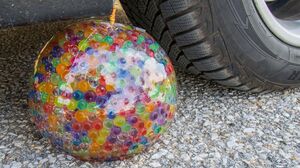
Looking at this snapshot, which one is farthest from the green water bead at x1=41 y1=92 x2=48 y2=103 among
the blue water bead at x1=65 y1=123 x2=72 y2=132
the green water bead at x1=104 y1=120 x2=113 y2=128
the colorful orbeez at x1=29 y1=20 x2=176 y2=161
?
the green water bead at x1=104 y1=120 x2=113 y2=128

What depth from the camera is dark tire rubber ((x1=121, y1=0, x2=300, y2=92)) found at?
180 cm

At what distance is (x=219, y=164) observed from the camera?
174 centimetres

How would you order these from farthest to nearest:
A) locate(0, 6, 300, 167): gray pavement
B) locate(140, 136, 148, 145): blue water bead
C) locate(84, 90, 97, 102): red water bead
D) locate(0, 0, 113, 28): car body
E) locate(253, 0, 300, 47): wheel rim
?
locate(253, 0, 300, 47): wheel rim → locate(0, 6, 300, 167): gray pavement → locate(140, 136, 148, 145): blue water bead → locate(84, 90, 97, 102): red water bead → locate(0, 0, 113, 28): car body

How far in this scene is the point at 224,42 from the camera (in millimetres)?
1885

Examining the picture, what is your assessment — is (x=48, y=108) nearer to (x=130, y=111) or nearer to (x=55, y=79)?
(x=55, y=79)

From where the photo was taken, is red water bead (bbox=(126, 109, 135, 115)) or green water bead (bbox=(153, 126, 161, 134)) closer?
red water bead (bbox=(126, 109, 135, 115))

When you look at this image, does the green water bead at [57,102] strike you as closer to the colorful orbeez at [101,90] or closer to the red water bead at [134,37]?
the colorful orbeez at [101,90]

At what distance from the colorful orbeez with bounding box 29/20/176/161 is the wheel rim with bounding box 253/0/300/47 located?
0.51 metres

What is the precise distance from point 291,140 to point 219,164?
1.18ft

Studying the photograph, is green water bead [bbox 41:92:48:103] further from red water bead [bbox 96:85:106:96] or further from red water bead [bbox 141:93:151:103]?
red water bead [bbox 141:93:151:103]

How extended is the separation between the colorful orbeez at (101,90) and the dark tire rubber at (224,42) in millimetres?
244

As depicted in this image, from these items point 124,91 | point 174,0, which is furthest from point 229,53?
point 124,91

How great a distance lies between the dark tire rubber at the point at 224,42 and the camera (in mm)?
1801

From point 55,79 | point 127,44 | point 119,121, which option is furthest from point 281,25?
point 55,79
